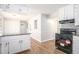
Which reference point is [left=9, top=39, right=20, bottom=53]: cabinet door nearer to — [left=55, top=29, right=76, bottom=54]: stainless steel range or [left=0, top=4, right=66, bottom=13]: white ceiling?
[left=0, top=4, right=66, bottom=13]: white ceiling

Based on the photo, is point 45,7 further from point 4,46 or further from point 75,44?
point 4,46

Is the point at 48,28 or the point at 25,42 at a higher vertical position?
the point at 48,28

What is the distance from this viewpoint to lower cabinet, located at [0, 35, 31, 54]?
1.19 meters

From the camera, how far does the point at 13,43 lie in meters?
1.33

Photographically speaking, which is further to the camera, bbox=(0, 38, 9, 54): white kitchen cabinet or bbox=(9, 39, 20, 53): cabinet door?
bbox=(9, 39, 20, 53): cabinet door

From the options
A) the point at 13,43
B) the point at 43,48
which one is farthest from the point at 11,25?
the point at 43,48

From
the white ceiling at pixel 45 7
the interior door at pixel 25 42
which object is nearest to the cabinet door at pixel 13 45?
the interior door at pixel 25 42

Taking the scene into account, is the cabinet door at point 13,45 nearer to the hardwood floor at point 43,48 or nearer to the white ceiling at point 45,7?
the hardwood floor at point 43,48

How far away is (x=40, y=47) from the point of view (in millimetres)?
1359

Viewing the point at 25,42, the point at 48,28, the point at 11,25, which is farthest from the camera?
the point at 25,42

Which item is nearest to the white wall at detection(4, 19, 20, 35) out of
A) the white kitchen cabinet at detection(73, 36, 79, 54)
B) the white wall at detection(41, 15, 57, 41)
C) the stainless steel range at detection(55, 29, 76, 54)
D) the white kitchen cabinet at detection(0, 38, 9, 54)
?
the white kitchen cabinet at detection(0, 38, 9, 54)

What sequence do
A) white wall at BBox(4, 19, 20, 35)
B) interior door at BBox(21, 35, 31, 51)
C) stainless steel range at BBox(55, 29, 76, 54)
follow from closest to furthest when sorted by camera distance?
white wall at BBox(4, 19, 20, 35) → stainless steel range at BBox(55, 29, 76, 54) → interior door at BBox(21, 35, 31, 51)

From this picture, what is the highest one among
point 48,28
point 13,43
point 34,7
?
point 34,7
